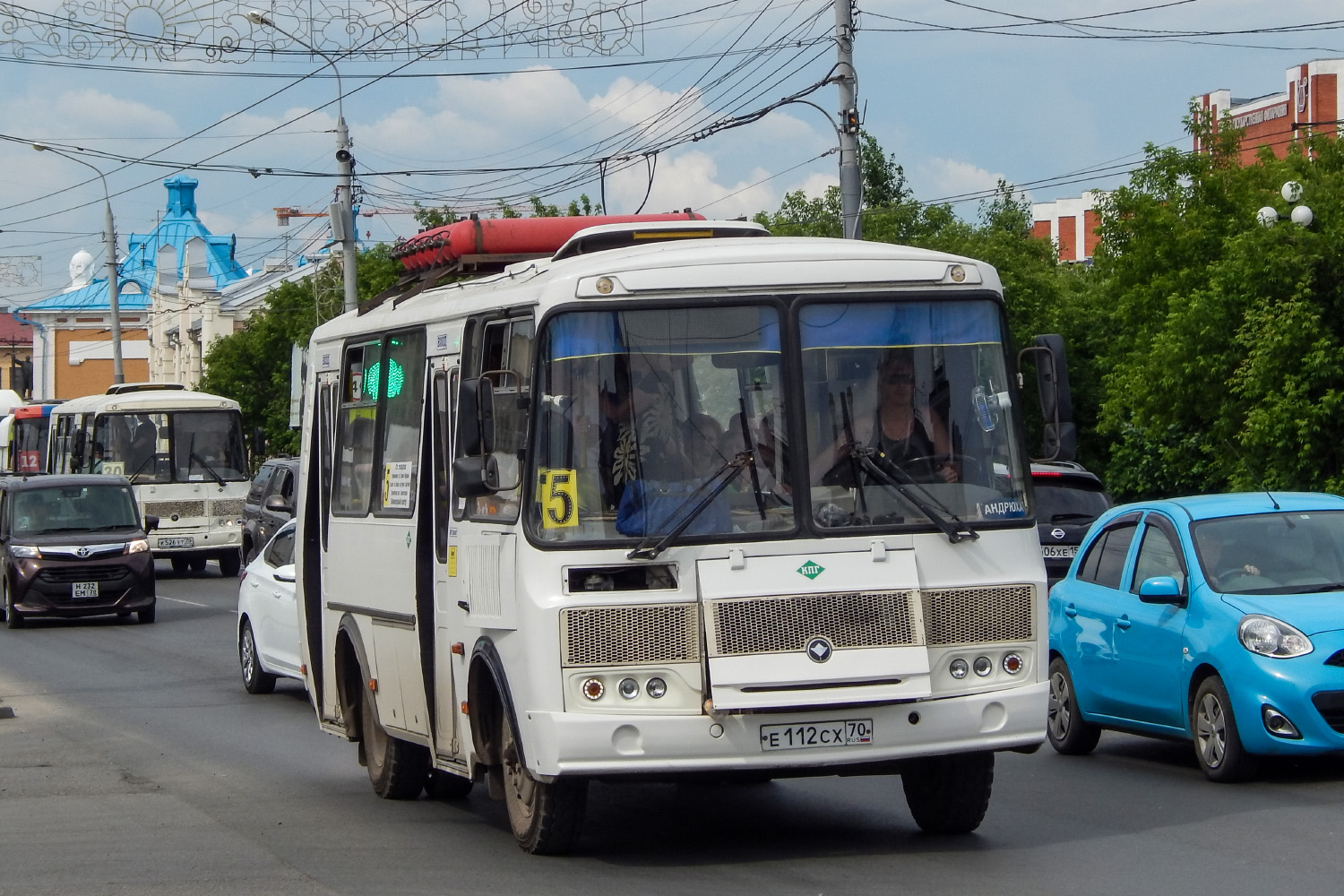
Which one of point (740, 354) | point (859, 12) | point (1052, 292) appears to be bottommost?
point (740, 354)

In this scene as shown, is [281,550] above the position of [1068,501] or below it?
below

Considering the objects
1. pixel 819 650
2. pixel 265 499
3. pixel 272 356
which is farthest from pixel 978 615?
pixel 272 356

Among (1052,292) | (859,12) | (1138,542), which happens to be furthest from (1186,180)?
(1138,542)

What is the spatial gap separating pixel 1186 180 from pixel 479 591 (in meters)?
23.5

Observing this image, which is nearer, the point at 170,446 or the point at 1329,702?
the point at 1329,702

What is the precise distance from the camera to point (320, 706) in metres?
11.9

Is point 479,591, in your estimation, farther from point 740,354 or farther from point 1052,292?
point 1052,292

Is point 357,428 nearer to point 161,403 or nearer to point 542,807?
point 542,807

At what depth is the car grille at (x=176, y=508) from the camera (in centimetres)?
3462

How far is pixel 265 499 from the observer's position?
31812 mm

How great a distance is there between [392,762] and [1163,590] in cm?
432

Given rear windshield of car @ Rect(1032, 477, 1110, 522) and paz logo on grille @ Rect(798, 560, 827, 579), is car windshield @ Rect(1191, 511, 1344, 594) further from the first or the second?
rear windshield of car @ Rect(1032, 477, 1110, 522)

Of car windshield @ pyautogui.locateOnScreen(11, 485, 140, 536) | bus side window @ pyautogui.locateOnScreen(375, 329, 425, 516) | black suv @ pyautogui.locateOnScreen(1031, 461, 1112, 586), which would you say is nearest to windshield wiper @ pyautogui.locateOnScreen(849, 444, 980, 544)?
bus side window @ pyautogui.locateOnScreen(375, 329, 425, 516)

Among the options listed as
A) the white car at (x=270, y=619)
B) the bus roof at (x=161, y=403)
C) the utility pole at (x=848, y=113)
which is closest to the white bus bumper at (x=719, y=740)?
the white car at (x=270, y=619)
